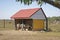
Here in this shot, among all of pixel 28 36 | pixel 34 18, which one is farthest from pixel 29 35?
pixel 34 18

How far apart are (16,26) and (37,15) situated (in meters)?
5.00

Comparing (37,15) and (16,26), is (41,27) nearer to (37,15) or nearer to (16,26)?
(37,15)

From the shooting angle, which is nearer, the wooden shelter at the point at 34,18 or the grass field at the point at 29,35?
the grass field at the point at 29,35

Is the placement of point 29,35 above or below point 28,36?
below

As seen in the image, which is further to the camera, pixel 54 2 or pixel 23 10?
pixel 23 10

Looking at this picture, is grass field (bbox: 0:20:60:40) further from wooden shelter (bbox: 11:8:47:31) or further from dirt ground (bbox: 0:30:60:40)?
wooden shelter (bbox: 11:8:47:31)

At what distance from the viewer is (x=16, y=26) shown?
127 ft

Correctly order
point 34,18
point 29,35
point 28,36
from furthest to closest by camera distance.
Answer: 1. point 34,18
2. point 29,35
3. point 28,36

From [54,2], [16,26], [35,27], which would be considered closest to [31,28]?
[35,27]

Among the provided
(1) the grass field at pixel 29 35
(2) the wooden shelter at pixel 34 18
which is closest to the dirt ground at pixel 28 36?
(1) the grass field at pixel 29 35

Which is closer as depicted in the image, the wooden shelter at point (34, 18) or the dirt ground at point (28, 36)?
the dirt ground at point (28, 36)

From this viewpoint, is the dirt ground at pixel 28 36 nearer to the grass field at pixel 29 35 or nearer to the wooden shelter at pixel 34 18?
the grass field at pixel 29 35

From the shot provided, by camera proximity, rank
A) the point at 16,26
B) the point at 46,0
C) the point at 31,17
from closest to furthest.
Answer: the point at 46,0
the point at 31,17
the point at 16,26

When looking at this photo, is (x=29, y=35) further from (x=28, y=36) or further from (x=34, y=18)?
(x=34, y=18)
